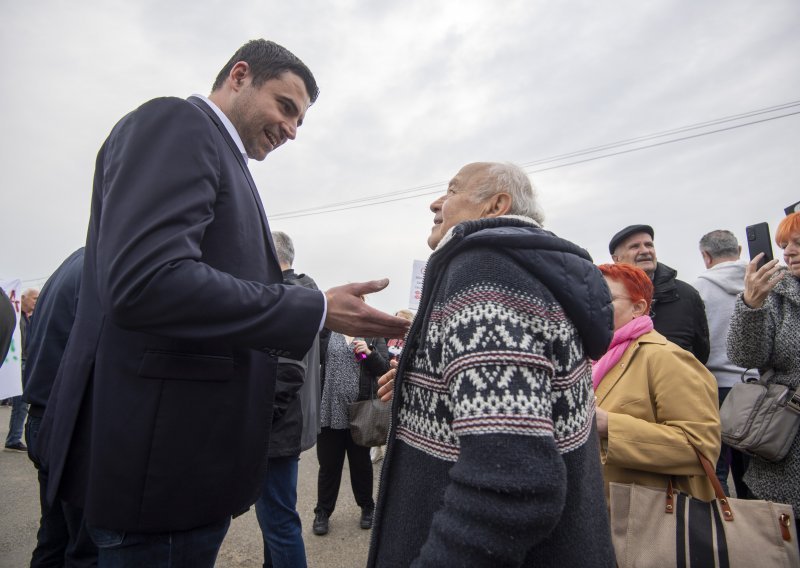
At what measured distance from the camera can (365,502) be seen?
14.1ft


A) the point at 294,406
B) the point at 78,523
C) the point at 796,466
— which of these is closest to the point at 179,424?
the point at 78,523

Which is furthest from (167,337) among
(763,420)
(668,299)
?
(668,299)

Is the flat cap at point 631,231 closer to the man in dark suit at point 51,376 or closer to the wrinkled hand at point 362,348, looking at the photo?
the wrinkled hand at point 362,348

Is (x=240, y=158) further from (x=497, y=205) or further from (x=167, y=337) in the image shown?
(x=497, y=205)

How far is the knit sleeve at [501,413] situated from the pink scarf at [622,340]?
1.38 meters

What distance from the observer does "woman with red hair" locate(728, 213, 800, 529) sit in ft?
7.94

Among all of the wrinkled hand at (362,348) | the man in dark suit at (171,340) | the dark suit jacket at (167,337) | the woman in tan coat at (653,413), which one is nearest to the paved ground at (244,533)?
the wrinkled hand at (362,348)

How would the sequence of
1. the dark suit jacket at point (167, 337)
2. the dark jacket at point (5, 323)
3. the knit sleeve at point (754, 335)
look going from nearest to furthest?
1. the dark suit jacket at point (167, 337)
2. the knit sleeve at point (754, 335)
3. the dark jacket at point (5, 323)

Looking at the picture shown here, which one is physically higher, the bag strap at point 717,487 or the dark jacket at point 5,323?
the dark jacket at point 5,323

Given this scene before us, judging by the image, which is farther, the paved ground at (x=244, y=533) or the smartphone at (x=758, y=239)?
the paved ground at (x=244, y=533)

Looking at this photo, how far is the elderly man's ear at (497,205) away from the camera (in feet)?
4.93

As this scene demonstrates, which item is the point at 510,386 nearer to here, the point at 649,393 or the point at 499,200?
the point at 499,200

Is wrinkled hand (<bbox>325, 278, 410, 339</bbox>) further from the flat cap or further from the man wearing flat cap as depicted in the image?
the flat cap

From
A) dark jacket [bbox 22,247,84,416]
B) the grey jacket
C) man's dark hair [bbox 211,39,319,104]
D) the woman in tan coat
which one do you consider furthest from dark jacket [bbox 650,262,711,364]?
dark jacket [bbox 22,247,84,416]
